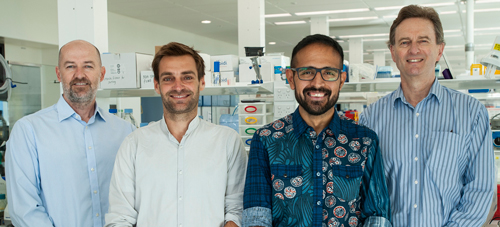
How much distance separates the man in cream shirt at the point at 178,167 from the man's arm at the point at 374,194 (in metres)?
0.48

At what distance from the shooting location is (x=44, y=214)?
1721 millimetres

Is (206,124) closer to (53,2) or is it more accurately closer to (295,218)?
(295,218)

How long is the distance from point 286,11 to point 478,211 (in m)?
6.91

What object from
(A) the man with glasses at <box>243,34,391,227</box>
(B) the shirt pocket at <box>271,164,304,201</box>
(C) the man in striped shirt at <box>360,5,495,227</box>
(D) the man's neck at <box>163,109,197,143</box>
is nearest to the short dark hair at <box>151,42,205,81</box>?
(D) the man's neck at <box>163,109,197,143</box>

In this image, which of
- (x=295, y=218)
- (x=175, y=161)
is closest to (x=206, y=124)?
(x=175, y=161)

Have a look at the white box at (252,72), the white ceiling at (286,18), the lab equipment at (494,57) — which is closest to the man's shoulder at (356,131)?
the lab equipment at (494,57)

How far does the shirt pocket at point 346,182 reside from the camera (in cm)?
134

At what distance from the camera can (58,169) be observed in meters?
1.82

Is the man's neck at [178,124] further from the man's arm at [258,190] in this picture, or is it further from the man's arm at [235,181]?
the man's arm at [258,190]

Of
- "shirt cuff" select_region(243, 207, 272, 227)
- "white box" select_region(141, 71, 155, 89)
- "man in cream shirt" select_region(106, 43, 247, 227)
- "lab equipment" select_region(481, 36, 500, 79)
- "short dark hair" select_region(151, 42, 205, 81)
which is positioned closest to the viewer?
"shirt cuff" select_region(243, 207, 272, 227)

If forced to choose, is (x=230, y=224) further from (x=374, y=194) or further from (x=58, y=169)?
(x=58, y=169)

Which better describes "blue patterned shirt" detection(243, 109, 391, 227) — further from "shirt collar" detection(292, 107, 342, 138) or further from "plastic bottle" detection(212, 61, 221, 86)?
"plastic bottle" detection(212, 61, 221, 86)

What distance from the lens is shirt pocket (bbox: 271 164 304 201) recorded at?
135cm

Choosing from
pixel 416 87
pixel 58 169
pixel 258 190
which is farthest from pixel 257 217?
pixel 58 169
